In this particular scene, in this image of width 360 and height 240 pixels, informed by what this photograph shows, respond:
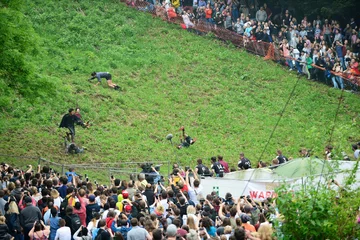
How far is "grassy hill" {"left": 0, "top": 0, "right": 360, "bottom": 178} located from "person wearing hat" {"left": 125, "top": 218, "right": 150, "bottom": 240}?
14284 mm

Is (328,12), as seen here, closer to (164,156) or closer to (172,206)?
(164,156)

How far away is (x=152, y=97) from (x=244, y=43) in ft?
26.1

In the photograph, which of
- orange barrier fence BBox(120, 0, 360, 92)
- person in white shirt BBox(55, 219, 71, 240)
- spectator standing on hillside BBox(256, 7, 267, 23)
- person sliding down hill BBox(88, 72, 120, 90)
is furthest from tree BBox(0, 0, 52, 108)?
spectator standing on hillside BBox(256, 7, 267, 23)

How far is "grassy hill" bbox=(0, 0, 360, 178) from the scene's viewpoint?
3256 centimetres

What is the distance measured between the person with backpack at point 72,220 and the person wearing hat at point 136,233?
2.16m

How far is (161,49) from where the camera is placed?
41.6 metres

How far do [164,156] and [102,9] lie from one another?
14.0 m

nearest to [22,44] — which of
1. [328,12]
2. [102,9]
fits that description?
[102,9]

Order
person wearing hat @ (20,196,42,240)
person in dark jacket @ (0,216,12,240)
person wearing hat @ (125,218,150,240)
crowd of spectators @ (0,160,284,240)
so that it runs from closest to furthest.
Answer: person wearing hat @ (125,218,150,240), crowd of spectators @ (0,160,284,240), person in dark jacket @ (0,216,12,240), person wearing hat @ (20,196,42,240)

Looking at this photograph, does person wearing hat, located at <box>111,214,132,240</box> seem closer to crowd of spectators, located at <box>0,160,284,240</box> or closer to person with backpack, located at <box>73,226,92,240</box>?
crowd of spectators, located at <box>0,160,284,240</box>

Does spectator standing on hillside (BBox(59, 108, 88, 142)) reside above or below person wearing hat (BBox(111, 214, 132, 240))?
below

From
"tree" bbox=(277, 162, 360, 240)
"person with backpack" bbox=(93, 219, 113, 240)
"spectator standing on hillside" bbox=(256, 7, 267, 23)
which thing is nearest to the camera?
"tree" bbox=(277, 162, 360, 240)

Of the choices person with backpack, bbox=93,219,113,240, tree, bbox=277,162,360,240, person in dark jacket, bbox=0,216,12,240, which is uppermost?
tree, bbox=277,162,360,240

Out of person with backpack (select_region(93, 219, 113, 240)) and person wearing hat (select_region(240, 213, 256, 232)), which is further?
person wearing hat (select_region(240, 213, 256, 232))
